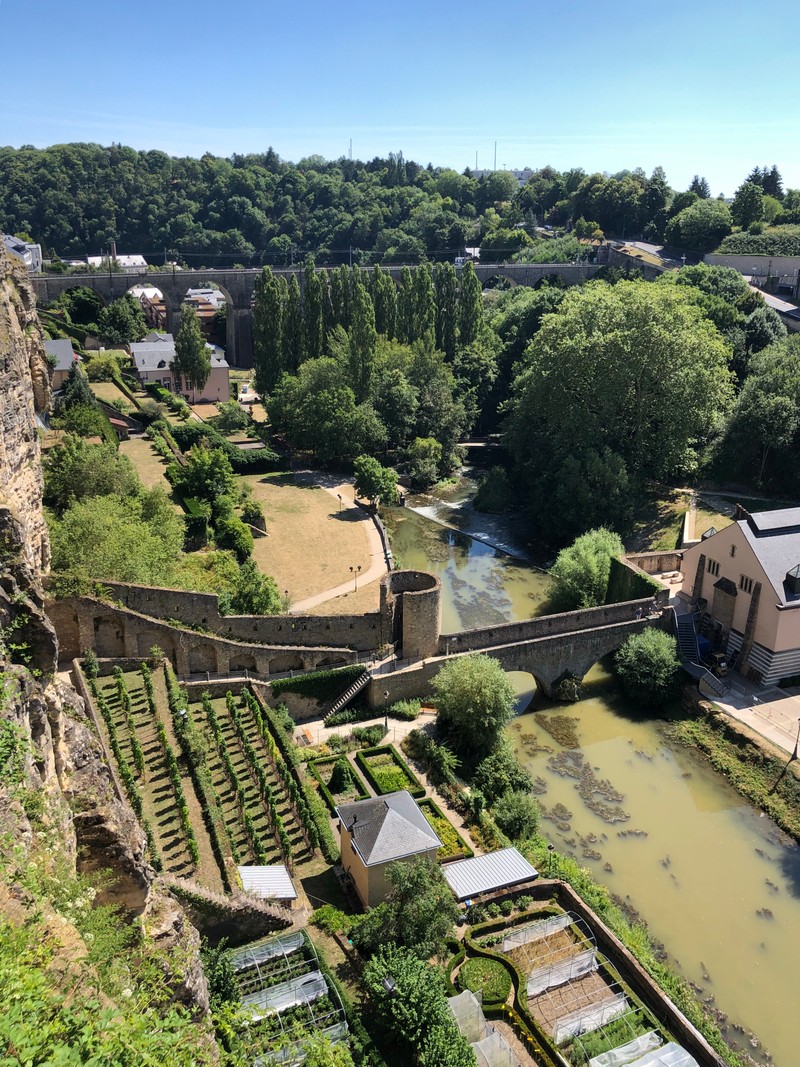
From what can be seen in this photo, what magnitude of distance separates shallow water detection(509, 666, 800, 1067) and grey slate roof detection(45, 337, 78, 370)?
1480 inches

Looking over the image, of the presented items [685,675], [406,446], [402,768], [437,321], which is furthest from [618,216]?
[402,768]

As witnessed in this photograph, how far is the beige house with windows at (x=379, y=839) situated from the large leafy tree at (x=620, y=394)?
78.7ft

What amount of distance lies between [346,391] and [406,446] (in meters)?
6.40

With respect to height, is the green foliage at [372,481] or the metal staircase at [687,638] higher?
the green foliage at [372,481]

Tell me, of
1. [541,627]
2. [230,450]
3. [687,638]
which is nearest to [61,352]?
[230,450]

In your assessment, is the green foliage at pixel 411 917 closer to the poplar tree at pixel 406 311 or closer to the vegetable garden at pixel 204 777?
the vegetable garden at pixel 204 777

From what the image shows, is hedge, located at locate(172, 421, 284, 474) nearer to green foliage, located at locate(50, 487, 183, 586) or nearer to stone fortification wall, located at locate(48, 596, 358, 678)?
green foliage, located at locate(50, 487, 183, 586)

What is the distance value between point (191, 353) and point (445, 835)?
155ft

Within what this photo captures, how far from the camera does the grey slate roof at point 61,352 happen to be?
1946 inches

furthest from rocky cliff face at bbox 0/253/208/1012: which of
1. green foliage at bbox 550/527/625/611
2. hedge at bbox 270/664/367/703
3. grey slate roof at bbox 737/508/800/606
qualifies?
grey slate roof at bbox 737/508/800/606

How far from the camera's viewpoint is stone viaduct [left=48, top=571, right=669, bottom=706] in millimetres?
26031

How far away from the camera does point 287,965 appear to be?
1645cm

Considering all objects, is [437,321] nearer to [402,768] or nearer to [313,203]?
[402,768]

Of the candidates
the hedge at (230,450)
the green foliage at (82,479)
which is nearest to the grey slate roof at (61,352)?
the hedge at (230,450)
